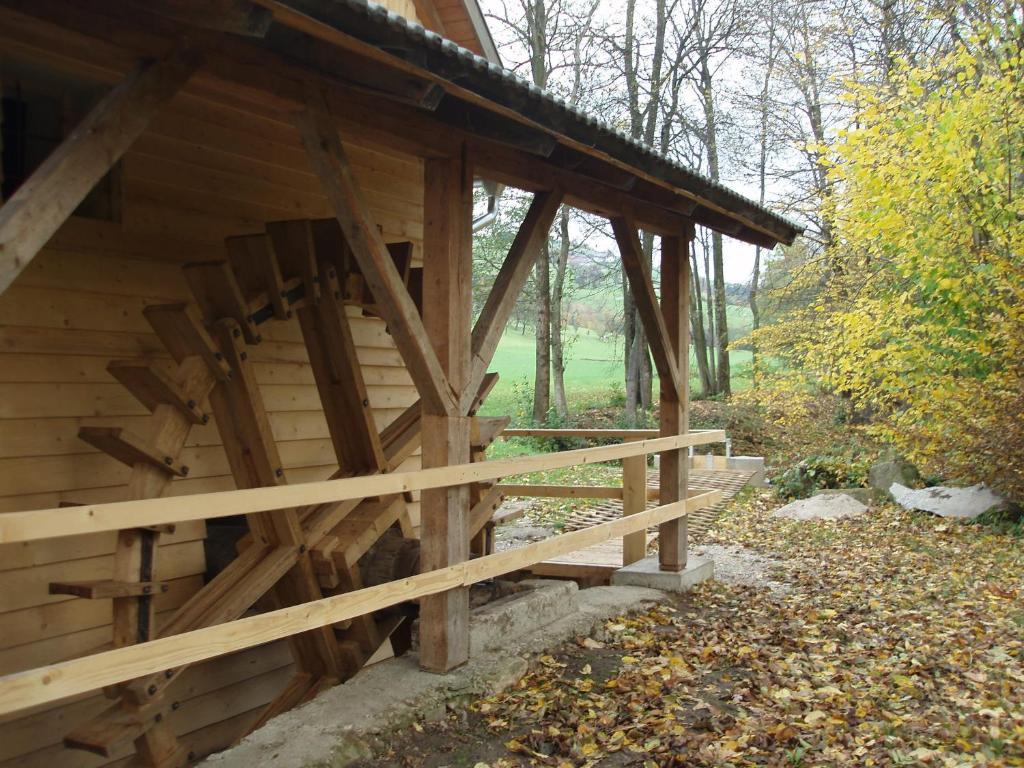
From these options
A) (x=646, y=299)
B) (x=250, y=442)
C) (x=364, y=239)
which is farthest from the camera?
(x=646, y=299)

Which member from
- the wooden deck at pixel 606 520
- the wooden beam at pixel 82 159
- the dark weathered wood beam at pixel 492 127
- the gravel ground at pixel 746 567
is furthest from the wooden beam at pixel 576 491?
the wooden beam at pixel 82 159

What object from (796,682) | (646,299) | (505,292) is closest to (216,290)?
(505,292)

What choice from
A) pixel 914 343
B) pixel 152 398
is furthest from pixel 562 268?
pixel 152 398

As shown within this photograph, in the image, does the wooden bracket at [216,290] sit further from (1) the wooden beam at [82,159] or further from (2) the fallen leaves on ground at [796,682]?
(2) the fallen leaves on ground at [796,682]

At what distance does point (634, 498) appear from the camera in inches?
291

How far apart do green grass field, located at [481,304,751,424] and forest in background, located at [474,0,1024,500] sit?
6.31ft

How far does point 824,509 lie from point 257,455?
8.36 metres

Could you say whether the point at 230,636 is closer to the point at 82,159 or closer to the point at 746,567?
the point at 82,159

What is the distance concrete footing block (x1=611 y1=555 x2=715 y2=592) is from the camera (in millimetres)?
6559

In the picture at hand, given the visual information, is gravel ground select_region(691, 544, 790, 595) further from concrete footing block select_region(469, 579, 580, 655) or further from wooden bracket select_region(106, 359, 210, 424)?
wooden bracket select_region(106, 359, 210, 424)

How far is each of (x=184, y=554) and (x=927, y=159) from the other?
877 centimetres

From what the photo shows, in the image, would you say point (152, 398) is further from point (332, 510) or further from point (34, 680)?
point (34, 680)

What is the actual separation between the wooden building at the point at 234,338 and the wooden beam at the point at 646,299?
21 mm

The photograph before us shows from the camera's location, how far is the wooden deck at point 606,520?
288 inches
